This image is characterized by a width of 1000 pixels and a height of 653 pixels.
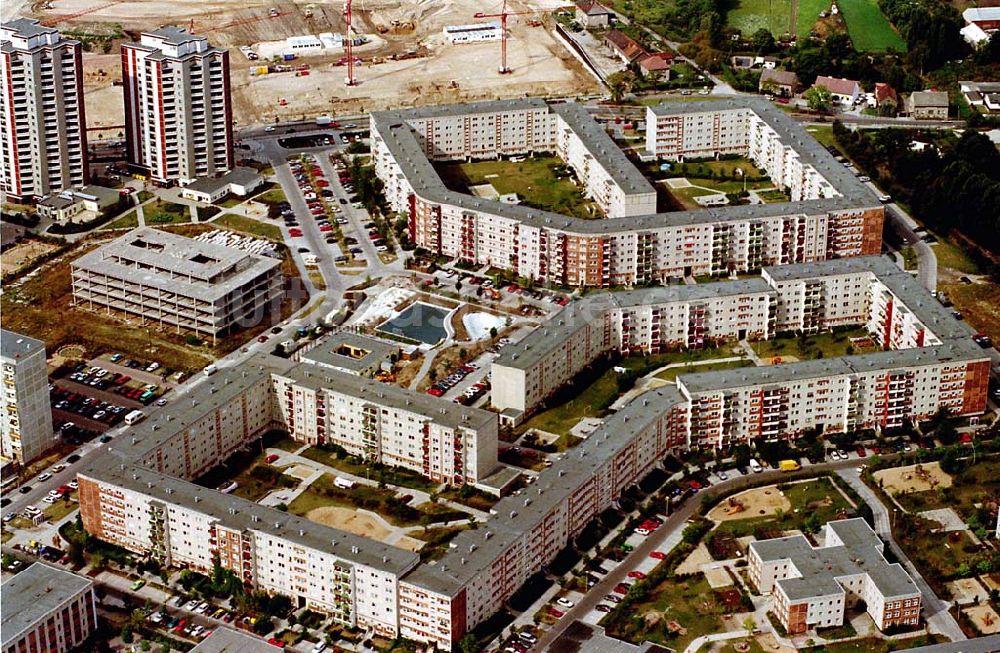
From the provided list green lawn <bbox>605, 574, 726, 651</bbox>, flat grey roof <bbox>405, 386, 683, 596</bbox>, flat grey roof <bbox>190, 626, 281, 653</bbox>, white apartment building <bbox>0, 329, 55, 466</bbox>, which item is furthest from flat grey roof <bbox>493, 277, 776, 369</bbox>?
Result: flat grey roof <bbox>190, 626, 281, 653</bbox>

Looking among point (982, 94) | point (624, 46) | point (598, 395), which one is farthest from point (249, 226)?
point (982, 94)

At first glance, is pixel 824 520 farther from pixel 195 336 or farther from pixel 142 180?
pixel 142 180

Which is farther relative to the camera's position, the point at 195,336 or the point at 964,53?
the point at 964,53

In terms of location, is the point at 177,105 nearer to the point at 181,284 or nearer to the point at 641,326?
the point at 181,284

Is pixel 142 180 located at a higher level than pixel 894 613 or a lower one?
higher

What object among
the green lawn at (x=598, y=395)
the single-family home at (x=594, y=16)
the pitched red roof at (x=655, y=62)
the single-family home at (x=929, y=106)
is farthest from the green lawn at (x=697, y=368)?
the single-family home at (x=594, y=16)

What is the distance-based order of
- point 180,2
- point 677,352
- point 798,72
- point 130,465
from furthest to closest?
point 180,2 → point 798,72 → point 677,352 → point 130,465

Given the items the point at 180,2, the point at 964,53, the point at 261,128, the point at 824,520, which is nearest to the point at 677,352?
the point at 824,520
